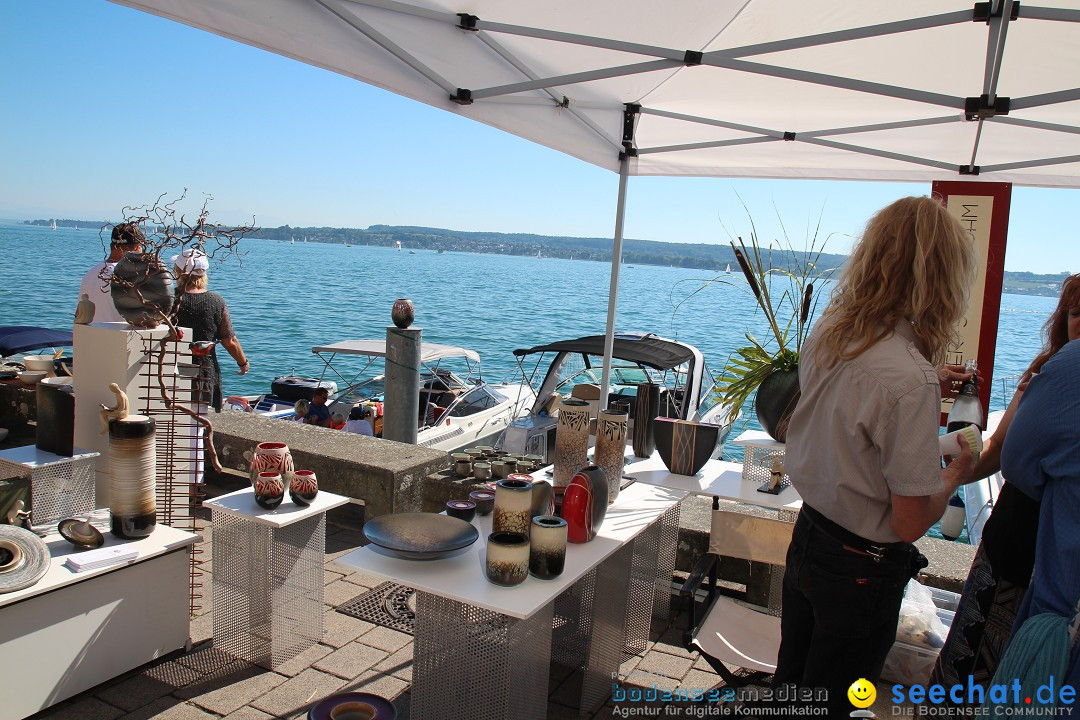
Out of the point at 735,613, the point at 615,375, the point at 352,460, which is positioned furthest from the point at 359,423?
the point at 735,613

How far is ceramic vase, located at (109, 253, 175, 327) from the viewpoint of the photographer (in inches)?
118

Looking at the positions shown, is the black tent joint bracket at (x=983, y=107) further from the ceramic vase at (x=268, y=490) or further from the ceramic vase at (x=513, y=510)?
the ceramic vase at (x=268, y=490)

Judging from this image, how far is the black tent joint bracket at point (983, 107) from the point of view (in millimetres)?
3031

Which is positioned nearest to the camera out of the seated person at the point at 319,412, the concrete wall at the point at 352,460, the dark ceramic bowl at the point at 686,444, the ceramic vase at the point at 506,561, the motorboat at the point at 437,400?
the ceramic vase at the point at 506,561

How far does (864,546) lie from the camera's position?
180cm

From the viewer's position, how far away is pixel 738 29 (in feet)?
10.3

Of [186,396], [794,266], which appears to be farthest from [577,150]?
[186,396]

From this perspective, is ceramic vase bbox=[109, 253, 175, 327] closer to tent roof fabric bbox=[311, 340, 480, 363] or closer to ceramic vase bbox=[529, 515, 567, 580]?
ceramic vase bbox=[529, 515, 567, 580]

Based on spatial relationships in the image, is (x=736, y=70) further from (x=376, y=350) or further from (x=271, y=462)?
(x=376, y=350)

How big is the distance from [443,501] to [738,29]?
267 centimetres

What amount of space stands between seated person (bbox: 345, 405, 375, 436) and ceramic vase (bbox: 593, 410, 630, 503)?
5082 millimetres

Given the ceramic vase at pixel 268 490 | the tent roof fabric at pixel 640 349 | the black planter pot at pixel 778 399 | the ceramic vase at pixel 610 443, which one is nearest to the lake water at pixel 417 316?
the black planter pot at pixel 778 399

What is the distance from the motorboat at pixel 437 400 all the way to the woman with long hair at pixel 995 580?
608cm

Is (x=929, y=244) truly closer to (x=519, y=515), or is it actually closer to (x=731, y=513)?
(x=519, y=515)
